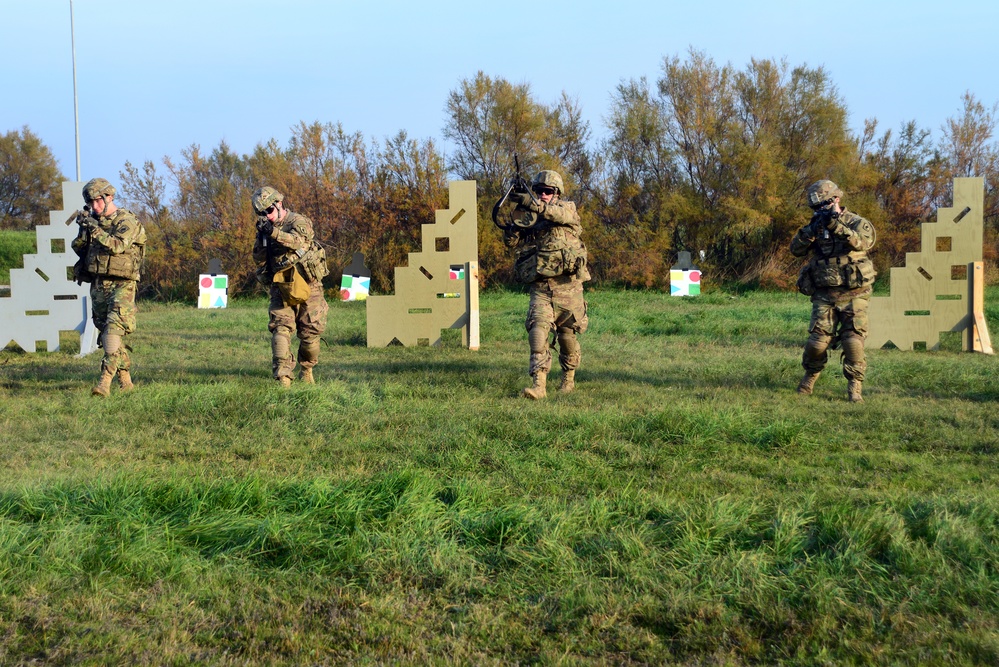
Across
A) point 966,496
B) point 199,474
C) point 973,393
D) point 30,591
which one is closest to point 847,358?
point 973,393

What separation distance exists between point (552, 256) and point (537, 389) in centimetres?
116

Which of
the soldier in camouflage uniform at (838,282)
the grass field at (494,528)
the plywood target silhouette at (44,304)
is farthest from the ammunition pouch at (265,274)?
the soldier in camouflage uniform at (838,282)

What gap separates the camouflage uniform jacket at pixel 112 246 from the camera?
755 cm

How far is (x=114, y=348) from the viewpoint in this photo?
7.49m

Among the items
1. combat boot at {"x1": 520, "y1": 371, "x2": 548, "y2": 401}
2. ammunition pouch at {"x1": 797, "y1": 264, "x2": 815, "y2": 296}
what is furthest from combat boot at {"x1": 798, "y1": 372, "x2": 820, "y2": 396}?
combat boot at {"x1": 520, "y1": 371, "x2": 548, "y2": 401}

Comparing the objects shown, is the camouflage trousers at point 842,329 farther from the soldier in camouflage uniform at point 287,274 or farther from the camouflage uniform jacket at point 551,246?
the soldier in camouflage uniform at point 287,274

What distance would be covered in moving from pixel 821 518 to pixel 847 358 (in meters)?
3.83

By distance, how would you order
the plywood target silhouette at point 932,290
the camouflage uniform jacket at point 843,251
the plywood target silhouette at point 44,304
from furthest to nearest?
the plywood target silhouette at point 932,290 → the plywood target silhouette at point 44,304 → the camouflage uniform jacket at point 843,251

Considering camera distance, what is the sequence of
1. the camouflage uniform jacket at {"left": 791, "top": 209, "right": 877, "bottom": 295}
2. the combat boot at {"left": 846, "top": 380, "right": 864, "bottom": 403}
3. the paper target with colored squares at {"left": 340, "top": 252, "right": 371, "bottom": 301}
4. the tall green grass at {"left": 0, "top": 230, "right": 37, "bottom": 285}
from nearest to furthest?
the combat boot at {"left": 846, "top": 380, "right": 864, "bottom": 403}, the camouflage uniform jacket at {"left": 791, "top": 209, "right": 877, "bottom": 295}, the paper target with colored squares at {"left": 340, "top": 252, "right": 371, "bottom": 301}, the tall green grass at {"left": 0, "top": 230, "right": 37, "bottom": 285}

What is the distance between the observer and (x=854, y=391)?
707 cm

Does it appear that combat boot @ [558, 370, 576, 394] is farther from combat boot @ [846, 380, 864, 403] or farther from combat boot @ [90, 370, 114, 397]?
combat boot @ [90, 370, 114, 397]

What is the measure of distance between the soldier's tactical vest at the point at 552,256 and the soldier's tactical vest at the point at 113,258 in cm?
341

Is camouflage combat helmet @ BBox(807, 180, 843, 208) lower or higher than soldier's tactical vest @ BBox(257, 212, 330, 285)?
higher

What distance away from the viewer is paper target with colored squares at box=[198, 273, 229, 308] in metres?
21.0
